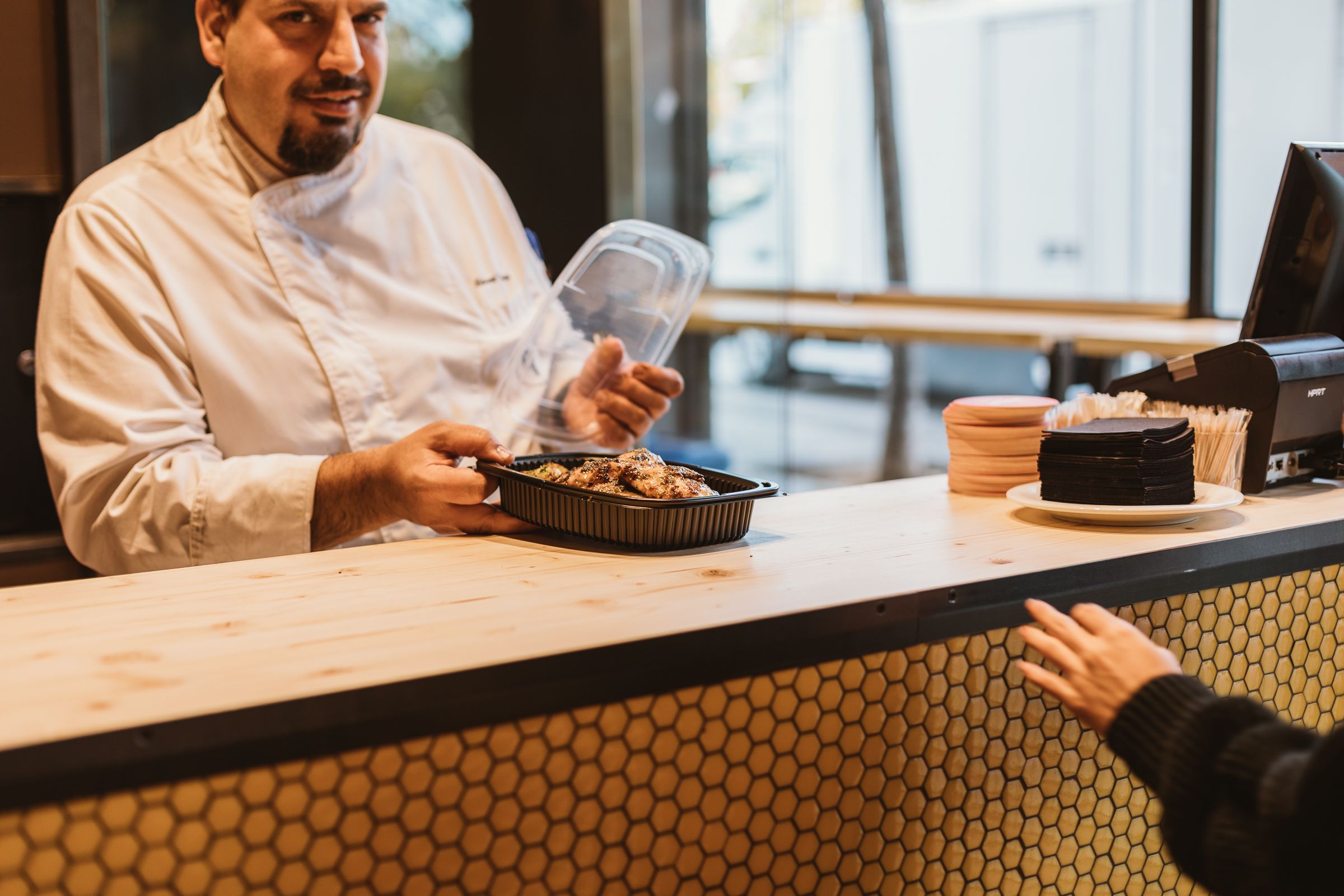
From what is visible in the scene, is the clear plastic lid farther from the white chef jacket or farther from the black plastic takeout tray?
the black plastic takeout tray

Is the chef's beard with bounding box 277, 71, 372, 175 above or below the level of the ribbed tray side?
above

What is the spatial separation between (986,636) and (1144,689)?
0.71 feet

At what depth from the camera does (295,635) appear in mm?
952

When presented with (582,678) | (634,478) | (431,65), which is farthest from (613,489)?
(431,65)

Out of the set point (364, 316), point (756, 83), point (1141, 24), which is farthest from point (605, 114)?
point (1141, 24)

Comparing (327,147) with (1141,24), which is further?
(1141,24)

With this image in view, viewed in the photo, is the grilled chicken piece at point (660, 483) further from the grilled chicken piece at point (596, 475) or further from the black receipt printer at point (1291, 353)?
the black receipt printer at point (1291, 353)

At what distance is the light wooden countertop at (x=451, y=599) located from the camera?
84cm

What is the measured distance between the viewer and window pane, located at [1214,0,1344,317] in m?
3.71

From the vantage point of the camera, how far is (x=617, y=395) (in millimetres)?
1807

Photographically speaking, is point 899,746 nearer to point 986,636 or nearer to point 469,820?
point 986,636

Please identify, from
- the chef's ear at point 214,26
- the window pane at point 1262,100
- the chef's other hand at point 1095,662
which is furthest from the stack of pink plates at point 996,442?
the window pane at point 1262,100

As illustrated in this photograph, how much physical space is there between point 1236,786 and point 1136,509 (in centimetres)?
48

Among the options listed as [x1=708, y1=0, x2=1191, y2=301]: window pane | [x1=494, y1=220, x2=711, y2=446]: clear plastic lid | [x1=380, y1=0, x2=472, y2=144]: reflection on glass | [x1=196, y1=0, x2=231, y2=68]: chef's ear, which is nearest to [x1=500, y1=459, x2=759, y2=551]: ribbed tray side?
[x1=494, y1=220, x2=711, y2=446]: clear plastic lid
